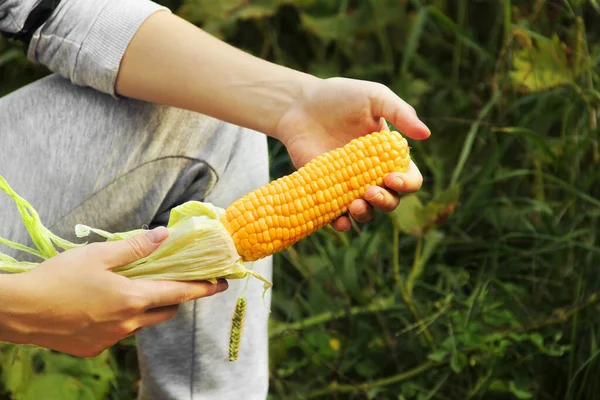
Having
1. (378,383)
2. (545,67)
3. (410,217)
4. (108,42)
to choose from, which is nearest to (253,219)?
(108,42)

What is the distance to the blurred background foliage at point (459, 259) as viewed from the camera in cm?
154

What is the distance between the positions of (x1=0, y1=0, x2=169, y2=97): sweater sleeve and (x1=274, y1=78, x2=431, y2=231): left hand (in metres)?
0.27

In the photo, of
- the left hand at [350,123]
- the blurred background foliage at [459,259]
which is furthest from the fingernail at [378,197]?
the blurred background foliage at [459,259]

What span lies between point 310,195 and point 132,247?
242mm

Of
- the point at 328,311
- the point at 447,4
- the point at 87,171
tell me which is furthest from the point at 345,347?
the point at 447,4

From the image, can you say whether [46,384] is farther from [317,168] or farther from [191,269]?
[317,168]

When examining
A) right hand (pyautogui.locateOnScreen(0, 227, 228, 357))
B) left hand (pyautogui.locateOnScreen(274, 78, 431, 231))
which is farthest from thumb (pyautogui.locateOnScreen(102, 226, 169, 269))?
left hand (pyautogui.locateOnScreen(274, 78, 431, 231))

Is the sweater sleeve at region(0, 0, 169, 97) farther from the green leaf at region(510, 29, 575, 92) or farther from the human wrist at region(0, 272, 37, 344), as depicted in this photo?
the green leaf at region(510, 29, 575, 92)

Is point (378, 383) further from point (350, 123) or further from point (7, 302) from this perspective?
point (7, 302)

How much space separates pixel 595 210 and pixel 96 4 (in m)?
1.02

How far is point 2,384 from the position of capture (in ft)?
5.60

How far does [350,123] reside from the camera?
125 cm

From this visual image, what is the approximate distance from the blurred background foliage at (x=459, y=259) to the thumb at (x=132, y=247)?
1.85ft

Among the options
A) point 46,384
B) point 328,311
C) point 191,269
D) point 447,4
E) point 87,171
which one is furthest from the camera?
point 447,4
